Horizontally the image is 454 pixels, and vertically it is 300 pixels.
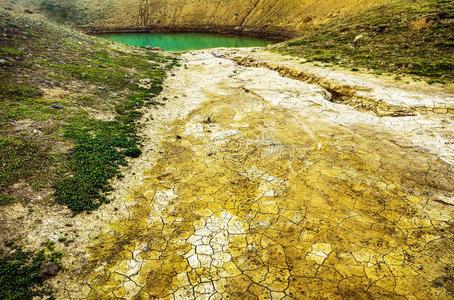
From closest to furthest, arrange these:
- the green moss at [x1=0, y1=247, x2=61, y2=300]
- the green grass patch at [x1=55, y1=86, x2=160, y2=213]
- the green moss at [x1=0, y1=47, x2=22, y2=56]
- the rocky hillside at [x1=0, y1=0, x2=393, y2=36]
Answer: the green moss at [x1=0, y1=247, x2=61, y2=300], the green grass patch at [x1=55, y1=86, x2=160, y2=213], the green moss at [x1=0, y1=47, x2=22, y2=56], the rocky hillside at [x1=0, y1=0, x2=393, y2=36]

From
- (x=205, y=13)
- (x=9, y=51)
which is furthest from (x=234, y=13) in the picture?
(x=9, y=51)

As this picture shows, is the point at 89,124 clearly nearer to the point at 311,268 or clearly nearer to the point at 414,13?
the point at 311,268

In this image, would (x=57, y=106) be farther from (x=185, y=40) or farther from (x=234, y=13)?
(x=234, y=13)

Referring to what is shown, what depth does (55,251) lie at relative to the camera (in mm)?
6617

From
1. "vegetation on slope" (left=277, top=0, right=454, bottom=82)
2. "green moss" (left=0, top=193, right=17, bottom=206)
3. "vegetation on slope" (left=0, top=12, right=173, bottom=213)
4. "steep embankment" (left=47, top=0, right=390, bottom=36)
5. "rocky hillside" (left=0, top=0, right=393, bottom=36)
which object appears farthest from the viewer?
"rocky hillside" (left=0, top=0, right=393, bottom=36)

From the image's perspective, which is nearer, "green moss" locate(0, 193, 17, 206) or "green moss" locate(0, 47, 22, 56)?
"green moss" locate(0, 193, 17, 206)

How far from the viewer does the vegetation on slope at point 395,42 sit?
1602 cm

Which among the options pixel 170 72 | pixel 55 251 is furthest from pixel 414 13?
pixel 55 251

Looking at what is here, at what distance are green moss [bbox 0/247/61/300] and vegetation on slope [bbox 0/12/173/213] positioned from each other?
60.4 inches

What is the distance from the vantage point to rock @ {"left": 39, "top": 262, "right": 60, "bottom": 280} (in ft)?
19.9

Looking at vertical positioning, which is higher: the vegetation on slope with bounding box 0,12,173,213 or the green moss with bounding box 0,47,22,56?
the green moss with bounding box 0,47,22,56

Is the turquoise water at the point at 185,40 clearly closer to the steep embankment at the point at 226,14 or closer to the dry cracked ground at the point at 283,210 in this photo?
the steep embankment at the point at 226,14

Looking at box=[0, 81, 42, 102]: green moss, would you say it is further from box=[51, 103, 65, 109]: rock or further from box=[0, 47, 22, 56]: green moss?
box=[0, 47, 22, 56]: green moss

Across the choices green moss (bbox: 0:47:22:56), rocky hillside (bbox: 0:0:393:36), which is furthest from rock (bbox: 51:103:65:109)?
rocky hillside (bbox: 0:0:393:36)
